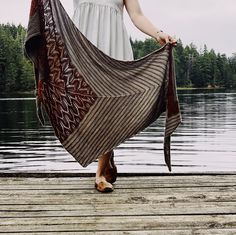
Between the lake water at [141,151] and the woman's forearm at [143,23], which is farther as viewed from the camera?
the lake water at [141,151]

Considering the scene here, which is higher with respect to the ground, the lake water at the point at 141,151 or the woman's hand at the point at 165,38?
the woman's hand at the point at 165,38

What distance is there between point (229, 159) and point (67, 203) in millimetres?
15307

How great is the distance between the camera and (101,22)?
12.8 ft

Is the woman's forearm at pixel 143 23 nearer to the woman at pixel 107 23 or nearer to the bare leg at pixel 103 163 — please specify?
the woman at pixel 107 23

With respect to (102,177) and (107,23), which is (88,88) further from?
(102,177)

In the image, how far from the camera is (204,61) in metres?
141

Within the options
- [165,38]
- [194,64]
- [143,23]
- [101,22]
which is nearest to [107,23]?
[101,22]

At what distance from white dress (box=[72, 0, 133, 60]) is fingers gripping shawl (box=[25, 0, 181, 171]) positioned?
0.64 feet

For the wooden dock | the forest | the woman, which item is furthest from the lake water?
the forest

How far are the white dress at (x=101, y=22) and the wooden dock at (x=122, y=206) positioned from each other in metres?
1.04

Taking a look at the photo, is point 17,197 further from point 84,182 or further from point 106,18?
point 106,18

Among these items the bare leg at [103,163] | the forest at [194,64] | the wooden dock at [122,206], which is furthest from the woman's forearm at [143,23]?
the forest at [194,64]

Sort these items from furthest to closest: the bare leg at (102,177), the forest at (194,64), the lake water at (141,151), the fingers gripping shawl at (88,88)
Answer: the forest at (194,64), the lake water at (141,151), the bare leg at (102,177), the fingers gripping shawl at (88,88)

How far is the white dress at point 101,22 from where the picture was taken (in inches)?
154
